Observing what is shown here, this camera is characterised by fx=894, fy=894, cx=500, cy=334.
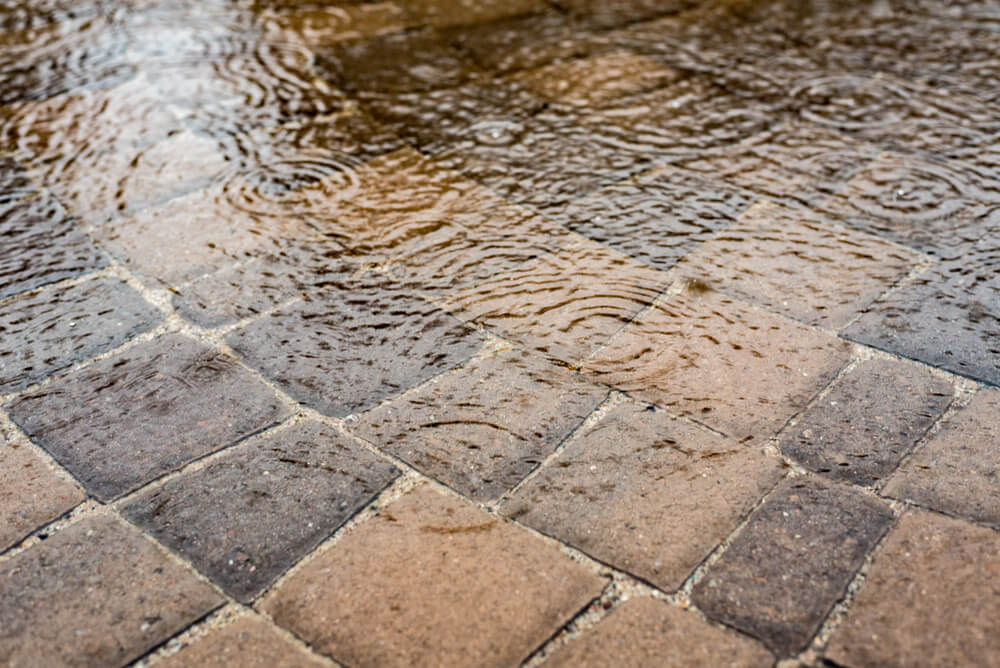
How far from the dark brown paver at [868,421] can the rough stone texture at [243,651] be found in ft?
3.63

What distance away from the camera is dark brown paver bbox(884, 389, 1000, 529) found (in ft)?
5.98

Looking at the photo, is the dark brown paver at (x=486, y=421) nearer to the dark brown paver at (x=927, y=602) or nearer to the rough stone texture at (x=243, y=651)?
the rough stone texture at (x=243, y=651)

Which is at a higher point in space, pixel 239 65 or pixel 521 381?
pixel 239 65

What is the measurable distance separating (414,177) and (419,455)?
1341mm

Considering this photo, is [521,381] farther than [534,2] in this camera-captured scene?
No

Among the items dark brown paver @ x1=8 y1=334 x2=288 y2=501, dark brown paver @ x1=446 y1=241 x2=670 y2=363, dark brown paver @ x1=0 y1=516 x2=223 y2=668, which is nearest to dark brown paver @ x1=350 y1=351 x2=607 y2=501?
dark brown paver @ x1=446 y1=241 x2=670 y2=363

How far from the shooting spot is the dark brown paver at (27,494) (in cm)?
184

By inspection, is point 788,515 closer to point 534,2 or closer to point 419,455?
point 419,455

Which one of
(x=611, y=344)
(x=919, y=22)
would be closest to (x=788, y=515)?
(x=611, y=344)

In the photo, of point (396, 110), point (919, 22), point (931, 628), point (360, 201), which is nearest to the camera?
point (931, 628)

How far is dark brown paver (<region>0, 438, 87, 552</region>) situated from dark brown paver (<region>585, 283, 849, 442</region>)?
4.00ft

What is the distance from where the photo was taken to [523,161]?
3.13 meters

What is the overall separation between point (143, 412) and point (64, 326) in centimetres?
47

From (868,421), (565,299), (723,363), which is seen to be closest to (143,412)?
(565,299)
